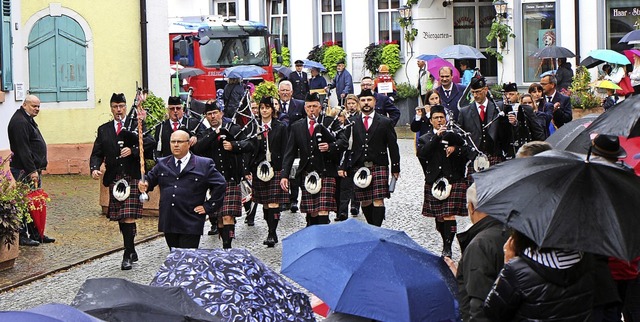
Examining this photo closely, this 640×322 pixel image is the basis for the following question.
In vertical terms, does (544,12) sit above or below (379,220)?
above

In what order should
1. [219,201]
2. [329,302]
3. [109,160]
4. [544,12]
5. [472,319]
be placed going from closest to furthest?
[472,319] < [329,302] < [219,201] < [109,160] < [544,12]

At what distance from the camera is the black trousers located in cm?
1170

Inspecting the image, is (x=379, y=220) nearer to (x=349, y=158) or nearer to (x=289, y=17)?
(x=349, y=158)

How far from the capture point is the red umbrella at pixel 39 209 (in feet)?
44.3

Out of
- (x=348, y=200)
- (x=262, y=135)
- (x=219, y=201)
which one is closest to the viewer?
(x=219, y=201)

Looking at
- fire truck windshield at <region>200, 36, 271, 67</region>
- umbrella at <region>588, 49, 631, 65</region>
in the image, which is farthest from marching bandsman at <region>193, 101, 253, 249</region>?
fire truck windshield at <region>200, 36, 271, 67</region>

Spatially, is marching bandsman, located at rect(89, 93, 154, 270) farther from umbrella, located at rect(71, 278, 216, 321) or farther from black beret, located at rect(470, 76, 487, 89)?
umbrella, located at rect(71, 278, 216, 321)

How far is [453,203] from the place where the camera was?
13.0 meters

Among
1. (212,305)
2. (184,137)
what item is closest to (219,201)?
(184,137)

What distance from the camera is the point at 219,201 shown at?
456 inches

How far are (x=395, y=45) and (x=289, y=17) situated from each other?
357 centimetres

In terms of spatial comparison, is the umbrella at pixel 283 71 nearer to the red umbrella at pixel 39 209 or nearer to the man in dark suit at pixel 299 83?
the man in dark suit at pixel 299 83

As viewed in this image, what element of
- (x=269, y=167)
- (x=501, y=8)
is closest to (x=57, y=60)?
(x=269, y=167)

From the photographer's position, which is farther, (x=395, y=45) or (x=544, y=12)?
(x=395, y=45)
